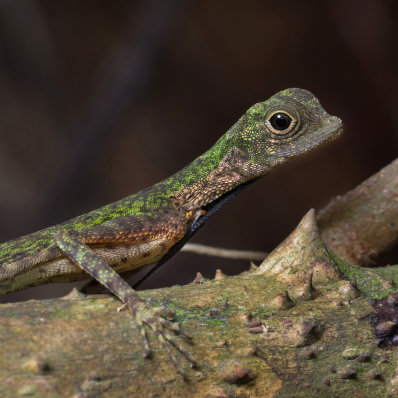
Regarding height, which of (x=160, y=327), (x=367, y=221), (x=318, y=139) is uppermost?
(x=318, y=139)

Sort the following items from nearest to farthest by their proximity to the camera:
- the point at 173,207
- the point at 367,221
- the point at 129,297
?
the point at 129,297, the point at 173,207, the point at 367,221

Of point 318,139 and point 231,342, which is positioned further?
point 318,139

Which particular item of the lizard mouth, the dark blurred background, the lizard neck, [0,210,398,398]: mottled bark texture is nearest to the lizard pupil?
the lizard mouth

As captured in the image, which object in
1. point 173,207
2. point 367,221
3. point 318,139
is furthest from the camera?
point 367,221

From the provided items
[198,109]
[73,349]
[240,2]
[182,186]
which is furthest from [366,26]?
[73,349]

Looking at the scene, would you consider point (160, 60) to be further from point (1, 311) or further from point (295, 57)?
point (1, 311)

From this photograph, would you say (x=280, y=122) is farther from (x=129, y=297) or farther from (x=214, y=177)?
(x=129, y=297)

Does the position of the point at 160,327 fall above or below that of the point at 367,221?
above

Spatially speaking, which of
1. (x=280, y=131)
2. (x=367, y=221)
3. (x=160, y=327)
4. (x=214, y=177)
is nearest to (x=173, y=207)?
(x=214, y=177)
